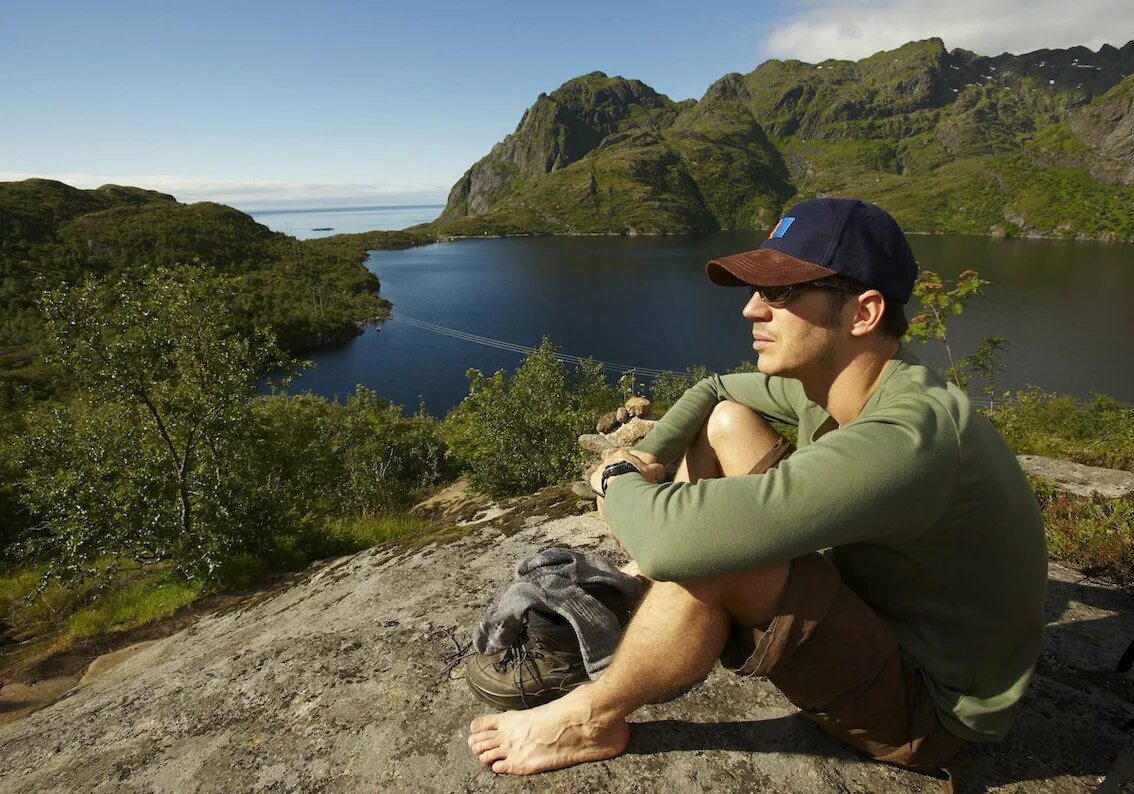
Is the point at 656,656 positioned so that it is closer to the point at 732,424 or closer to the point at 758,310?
the point at 732,424

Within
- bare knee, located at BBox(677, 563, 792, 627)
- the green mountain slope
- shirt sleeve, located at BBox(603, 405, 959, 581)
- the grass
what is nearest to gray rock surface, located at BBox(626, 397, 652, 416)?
the grass

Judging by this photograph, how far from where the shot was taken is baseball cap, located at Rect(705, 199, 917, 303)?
212 cm

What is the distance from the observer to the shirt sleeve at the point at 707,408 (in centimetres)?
315

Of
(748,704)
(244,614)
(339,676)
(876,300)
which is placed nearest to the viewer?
(876,300)

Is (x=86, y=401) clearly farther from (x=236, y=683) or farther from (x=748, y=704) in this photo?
(x=748, y=704)

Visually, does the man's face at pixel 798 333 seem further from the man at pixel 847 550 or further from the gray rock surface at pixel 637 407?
the gray rock surface at pixel 637 407

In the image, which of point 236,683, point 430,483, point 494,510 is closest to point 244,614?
point 236,683

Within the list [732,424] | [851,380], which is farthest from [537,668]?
[851,380]

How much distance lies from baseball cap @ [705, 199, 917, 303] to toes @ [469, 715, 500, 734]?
2357 millimetres

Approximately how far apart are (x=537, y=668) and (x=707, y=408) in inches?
65.5

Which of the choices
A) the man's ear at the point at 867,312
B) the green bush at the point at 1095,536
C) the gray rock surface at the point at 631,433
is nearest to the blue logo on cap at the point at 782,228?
the man's ear at the point at 867,312

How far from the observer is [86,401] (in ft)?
33.7

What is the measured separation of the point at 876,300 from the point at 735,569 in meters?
1.17

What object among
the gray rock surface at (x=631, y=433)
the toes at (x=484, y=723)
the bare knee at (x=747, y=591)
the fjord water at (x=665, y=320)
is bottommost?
the fjord water at (x=665, y=320)
